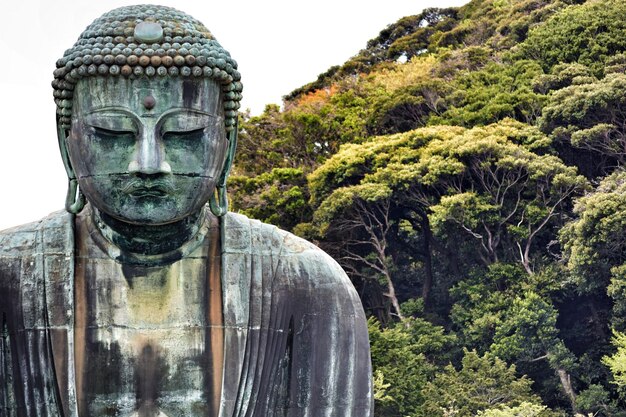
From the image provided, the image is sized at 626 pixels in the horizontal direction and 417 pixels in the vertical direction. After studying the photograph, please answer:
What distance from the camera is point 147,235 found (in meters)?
7.97

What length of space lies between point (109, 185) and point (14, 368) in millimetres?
1136

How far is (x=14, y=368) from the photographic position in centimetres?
795

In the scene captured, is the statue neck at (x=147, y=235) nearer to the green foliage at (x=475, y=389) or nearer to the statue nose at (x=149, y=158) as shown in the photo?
the statue nose at (x=149, y=158)

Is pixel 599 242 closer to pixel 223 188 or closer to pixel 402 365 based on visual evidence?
pixel 402 365

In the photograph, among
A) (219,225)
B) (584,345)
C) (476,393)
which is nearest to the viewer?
(219,225)

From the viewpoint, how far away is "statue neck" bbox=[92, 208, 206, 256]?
26.1 ft

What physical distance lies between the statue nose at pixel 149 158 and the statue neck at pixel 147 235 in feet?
1.39

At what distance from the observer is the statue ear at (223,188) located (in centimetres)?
809

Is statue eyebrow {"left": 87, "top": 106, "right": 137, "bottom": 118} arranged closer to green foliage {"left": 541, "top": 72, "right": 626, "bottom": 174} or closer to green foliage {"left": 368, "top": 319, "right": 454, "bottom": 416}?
green foliage {"left": 368, "top": 319, "right": 454, "bottom": 416}

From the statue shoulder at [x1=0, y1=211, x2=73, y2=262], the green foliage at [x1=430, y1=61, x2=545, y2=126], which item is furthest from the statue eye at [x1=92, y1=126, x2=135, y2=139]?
the green foliage at [x1=430, y1=61, x2=545, y2=126]

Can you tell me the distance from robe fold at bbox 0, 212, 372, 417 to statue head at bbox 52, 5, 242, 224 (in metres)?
0.45

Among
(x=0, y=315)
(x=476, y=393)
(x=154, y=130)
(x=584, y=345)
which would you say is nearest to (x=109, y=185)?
(x=154, y=130)

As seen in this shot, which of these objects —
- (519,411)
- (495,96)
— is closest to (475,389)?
(519,411)

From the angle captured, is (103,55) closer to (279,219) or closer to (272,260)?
(272,260)
